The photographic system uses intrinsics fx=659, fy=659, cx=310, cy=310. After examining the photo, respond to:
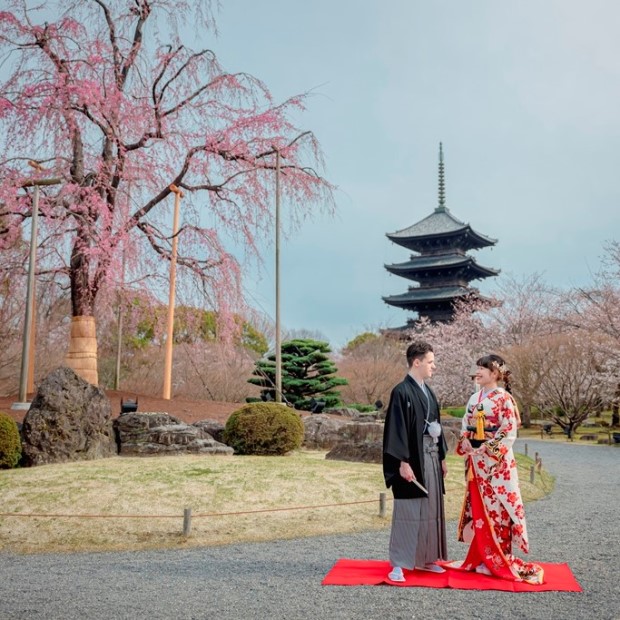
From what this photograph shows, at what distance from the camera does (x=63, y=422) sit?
35.9 ft

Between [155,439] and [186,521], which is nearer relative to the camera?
[186,521]

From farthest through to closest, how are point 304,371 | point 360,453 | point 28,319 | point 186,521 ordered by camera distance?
point 304,371 → point 360,453 → point 28,319 → point 186,521

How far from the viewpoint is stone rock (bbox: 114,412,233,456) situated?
39.8ft

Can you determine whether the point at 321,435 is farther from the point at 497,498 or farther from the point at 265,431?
the point at 497,498

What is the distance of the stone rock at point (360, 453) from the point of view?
12.6m

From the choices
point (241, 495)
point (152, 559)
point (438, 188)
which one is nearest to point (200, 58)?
point (241, 495)

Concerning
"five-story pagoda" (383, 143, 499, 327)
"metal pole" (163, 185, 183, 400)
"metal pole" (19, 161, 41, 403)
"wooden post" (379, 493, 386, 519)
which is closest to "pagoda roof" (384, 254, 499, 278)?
"five-story pagoda" (383, 143, 499, 327)

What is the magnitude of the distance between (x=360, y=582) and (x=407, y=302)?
39812mm

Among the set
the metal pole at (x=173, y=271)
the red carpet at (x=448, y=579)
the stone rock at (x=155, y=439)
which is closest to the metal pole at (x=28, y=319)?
the stone rock at (x=155, y=439)

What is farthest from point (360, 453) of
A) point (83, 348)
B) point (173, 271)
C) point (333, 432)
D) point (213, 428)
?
point (83, 348)

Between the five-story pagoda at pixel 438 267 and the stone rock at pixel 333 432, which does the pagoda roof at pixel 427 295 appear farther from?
the stone rock at pixel 333 432

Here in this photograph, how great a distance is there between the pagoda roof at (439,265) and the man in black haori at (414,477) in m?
38.9

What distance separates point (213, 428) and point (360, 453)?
3.35 m

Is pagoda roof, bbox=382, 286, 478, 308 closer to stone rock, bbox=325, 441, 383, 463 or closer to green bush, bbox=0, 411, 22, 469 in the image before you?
stone rock, bbox=325, 441, 383, 463
